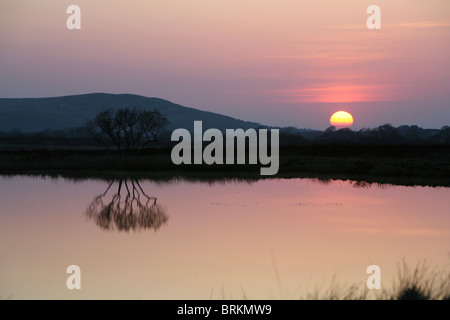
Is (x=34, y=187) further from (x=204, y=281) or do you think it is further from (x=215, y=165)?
(x=204, y=281)

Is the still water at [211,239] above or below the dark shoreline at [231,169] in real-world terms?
below

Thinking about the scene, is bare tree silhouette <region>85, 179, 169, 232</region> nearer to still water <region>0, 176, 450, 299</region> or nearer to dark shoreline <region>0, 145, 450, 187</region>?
still water <region>0, 176, 450, 299</region>

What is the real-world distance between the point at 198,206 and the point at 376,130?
141 meters

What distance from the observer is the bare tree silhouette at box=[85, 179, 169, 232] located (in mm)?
20797

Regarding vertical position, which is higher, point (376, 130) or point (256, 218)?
point (376, 130)

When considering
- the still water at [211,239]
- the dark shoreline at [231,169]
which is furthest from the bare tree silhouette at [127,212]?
the dark shoreline at [231,169]

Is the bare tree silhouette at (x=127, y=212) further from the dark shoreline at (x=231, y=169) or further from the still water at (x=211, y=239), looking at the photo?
the dark shoreline at (x=231, y=169)

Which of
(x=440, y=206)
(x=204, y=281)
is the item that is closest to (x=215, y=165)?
(x=440, y=206)

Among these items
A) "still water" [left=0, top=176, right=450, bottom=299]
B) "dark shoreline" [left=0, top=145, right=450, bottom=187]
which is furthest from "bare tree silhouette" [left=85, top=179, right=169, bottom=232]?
"dark shoreline" [left=0, top=145, right=450, bottom=187]

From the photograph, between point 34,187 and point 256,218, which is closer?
point 256,218

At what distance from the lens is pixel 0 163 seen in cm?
4728

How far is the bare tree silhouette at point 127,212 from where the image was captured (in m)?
20.8

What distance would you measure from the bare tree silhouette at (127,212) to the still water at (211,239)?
5cm

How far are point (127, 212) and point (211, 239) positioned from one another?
779 cm
